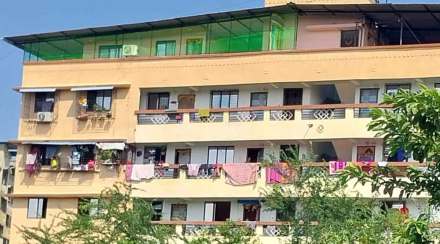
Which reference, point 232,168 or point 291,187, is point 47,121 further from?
point 291,187

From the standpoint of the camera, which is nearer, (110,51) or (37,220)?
(37,220)

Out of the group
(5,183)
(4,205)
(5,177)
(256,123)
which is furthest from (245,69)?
(4,205)

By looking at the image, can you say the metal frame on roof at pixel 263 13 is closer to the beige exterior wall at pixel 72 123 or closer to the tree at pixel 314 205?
the beige exterior wall at pixel 72 123

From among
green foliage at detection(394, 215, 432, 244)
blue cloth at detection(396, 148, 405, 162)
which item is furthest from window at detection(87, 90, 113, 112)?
green foliage at detection(394, 215, 432, 244)

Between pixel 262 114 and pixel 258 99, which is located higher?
pixel 258 99

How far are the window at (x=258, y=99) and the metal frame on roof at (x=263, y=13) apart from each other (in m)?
2.62

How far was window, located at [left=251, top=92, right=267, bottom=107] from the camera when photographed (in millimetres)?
40969

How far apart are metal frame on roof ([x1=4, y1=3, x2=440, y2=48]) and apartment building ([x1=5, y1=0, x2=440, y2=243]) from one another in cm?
6

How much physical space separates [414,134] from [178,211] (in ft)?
95.2

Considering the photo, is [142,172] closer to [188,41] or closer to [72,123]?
[72,123]

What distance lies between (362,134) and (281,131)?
110 inches

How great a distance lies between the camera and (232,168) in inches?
1572

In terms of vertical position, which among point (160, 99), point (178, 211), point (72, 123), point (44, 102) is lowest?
point (178, 211)

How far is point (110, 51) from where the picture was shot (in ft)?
146
